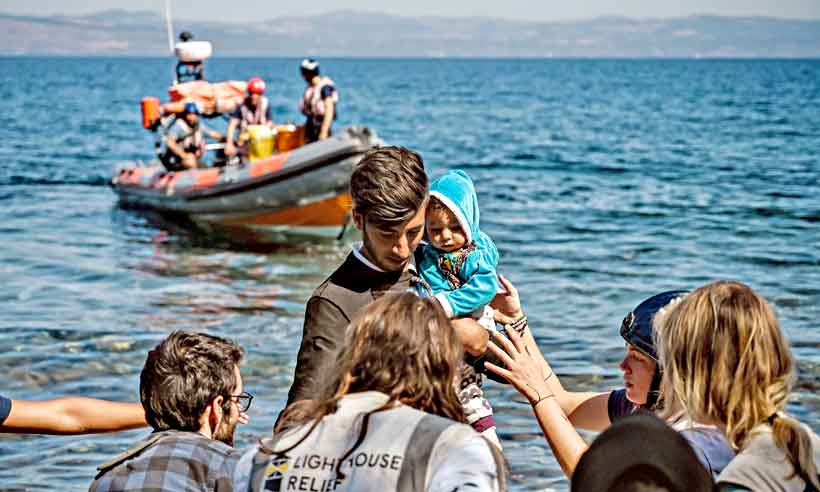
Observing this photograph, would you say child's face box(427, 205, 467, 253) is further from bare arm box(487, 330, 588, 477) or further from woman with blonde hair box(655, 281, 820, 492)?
woman with blonde hair box(655, 281, 820, 492)

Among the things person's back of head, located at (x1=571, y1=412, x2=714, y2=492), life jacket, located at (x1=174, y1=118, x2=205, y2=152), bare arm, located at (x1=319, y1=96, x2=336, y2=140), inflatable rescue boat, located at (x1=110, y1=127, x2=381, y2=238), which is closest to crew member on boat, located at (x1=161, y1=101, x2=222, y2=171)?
life jacket, located at (x1=174, y1=118, x2=205, y2=152)

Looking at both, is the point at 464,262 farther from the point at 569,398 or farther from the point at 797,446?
the point at 797,446

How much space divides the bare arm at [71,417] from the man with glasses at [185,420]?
328mm

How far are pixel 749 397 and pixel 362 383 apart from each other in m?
0.78

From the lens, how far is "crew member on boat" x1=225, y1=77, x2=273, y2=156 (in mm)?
14828

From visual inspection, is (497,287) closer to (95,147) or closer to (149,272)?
(149,272)

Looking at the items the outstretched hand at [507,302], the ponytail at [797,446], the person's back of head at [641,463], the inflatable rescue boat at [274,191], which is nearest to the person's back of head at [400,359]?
the person's back of head at [641,463]

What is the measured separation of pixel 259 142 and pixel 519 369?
39.7 ft

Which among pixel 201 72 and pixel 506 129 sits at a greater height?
pixel 201 72

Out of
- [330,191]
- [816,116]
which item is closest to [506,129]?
[816,116]

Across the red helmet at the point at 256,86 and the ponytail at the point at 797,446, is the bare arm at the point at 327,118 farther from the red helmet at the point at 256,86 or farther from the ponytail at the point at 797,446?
the ponytail at the point at 797,446

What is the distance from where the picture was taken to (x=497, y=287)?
3527 millimetres

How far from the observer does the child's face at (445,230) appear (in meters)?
3.46

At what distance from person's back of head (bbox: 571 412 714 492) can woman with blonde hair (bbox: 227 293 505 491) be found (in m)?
0.21
